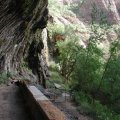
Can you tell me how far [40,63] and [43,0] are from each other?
1195 centimetres

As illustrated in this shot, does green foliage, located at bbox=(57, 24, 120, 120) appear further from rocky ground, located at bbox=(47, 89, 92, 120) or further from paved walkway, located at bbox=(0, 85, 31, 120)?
paved walkway, located at bbox=(0, 85, 31, 120)

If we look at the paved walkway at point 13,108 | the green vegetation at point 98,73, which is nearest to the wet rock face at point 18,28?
the paved walkway at point 13,108

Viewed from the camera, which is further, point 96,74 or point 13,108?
point 96,74

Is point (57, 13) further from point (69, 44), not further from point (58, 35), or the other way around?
point (69, 44)

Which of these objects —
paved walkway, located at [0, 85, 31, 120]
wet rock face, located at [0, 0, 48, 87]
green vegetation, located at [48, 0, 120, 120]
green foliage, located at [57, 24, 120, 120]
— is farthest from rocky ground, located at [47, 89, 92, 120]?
wet rock face, located at [0, 0, 48, 87]

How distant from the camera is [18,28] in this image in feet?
49.7

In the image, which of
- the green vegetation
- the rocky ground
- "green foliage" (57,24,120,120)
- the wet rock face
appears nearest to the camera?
the wet rock face

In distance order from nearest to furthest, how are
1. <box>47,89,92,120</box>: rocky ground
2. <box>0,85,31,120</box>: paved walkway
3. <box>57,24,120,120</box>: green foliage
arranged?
<box>0,85,31,120</box>: paved walkway, <box>47,89,92,120</box>: rocky ground, <box>57,24,120,120</box>: green foliage

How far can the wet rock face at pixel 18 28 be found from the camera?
1149 centimetres

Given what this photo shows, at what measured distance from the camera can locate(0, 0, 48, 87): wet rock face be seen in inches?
452

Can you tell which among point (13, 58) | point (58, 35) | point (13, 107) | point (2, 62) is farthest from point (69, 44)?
point (13, 107)

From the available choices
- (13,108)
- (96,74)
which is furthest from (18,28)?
(96,74)

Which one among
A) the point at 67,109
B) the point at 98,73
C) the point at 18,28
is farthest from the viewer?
the point at 98,73

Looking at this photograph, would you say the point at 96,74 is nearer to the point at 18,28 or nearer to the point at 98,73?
the point at 98,73
